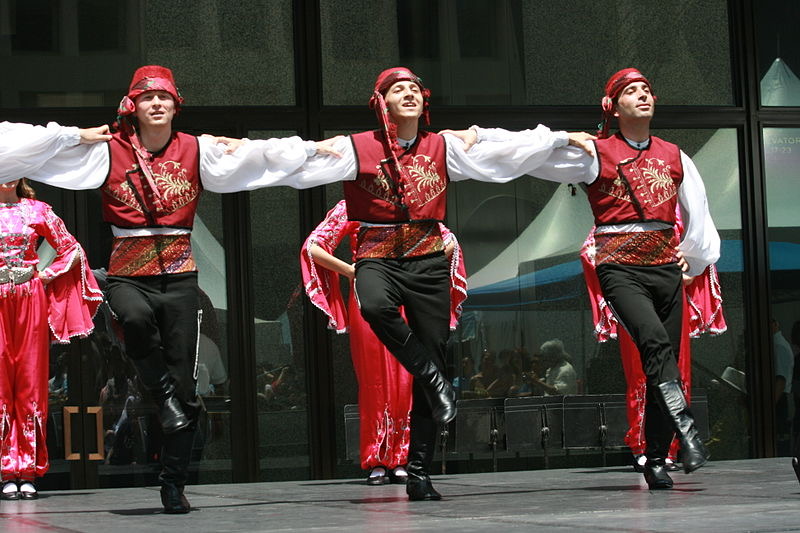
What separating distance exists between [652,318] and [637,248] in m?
0.37

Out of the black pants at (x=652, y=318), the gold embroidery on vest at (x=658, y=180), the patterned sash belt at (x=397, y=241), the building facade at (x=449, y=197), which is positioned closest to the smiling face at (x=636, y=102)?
the gold embroidery on vest at (x=658, y=180)

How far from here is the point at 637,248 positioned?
6.43 m

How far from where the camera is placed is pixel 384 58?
9203 mm

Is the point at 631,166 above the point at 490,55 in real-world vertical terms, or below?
below

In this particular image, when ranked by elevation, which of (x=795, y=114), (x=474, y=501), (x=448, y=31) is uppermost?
(x=448, y=31)

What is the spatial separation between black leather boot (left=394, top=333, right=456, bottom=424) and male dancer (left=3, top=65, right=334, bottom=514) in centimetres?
90

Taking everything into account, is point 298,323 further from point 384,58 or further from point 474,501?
point 474,501

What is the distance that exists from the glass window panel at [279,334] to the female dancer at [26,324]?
5.24 ft

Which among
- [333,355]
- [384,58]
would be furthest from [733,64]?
[333,355]

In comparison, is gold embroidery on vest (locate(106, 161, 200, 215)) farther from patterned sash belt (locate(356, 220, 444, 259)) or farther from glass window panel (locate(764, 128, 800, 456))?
glass window panel (locate(764, 128, 800, 456))

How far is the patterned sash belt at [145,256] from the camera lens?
5.88 m

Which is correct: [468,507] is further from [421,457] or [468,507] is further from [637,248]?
[637,248]

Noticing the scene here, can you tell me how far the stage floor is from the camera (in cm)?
493

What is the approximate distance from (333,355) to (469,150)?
295 centimetres
